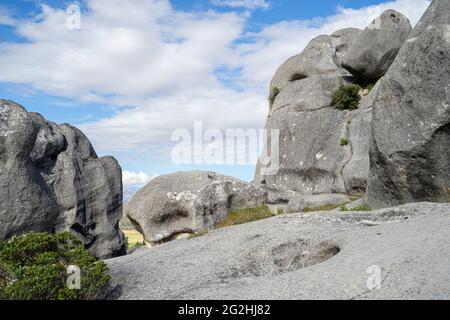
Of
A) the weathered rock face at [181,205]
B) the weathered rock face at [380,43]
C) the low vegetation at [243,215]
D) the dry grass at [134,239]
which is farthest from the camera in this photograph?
the dry grass at [134,239]

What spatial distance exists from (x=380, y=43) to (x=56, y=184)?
819 inches

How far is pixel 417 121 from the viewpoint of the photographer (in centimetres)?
1611

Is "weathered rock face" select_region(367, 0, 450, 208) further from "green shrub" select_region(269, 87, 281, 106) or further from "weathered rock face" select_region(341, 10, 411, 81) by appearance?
"green shrub" select_region(269, 87, 281, 106)

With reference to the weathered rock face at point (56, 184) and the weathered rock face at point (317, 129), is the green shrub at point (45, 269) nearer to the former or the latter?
the weathered rock face at point (56, 184)

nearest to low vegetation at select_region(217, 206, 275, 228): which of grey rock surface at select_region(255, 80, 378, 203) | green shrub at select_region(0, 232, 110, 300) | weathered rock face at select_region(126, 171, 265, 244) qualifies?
weathered rock face at select_region(126, 171, 265, 244)

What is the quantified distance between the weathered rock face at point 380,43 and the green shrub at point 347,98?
4.41 ft

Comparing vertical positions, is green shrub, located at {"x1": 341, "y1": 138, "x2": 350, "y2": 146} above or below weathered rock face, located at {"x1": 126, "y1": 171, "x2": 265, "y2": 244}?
above

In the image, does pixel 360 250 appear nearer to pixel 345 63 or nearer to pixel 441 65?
pixel 441 65

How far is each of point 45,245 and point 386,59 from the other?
23701mm

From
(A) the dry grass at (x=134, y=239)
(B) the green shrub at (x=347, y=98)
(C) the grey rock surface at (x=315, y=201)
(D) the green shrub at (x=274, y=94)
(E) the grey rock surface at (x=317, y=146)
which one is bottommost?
(A) the dry grass at (x=134, y=239)

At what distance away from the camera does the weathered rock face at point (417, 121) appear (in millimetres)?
15492

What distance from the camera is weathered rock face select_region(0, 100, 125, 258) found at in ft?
56.1

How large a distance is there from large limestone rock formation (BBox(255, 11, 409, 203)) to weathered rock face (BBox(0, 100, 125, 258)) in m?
11.5

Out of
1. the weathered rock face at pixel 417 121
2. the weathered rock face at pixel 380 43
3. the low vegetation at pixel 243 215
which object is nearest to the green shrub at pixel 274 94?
the weathered rock face at pixel 380 43
